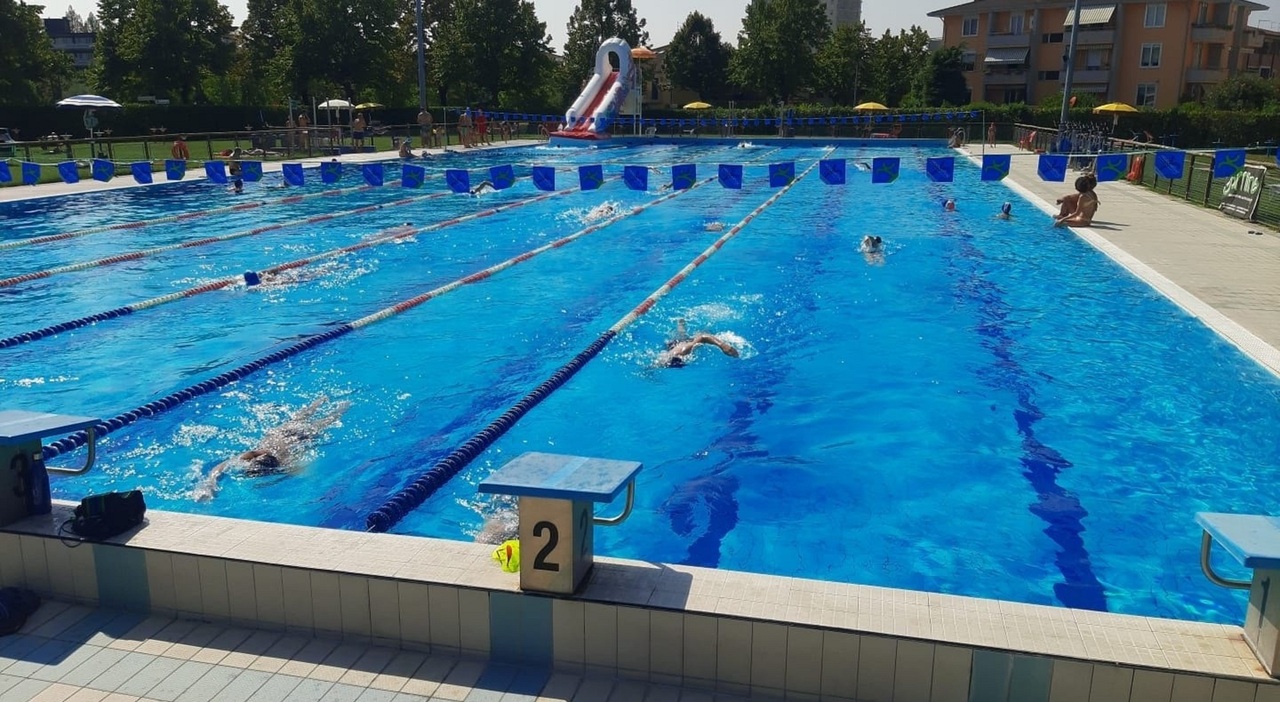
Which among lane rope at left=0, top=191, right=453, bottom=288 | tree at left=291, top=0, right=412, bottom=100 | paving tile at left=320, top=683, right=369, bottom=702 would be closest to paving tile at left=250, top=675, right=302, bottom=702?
paving tile at left=320, top=683, right=369, bottom=702

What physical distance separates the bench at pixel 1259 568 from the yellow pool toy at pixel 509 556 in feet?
7.70

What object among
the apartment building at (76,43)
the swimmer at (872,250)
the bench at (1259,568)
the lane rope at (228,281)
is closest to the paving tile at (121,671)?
the bench at (1259,568)

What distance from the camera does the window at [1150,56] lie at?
4872cm

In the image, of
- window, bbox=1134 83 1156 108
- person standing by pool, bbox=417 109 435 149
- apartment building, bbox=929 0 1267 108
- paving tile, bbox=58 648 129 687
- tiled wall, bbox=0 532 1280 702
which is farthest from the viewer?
window, bbox=1134 83 1156 108

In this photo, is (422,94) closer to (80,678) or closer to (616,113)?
(616,113)

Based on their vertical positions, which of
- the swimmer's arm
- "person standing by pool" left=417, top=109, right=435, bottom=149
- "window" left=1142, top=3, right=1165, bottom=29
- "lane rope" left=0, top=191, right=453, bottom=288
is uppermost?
"window" left=1142, top=3, right=1165, bottom=29

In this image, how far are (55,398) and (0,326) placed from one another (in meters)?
2.70

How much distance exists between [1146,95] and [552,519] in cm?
5584

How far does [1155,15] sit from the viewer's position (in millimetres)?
48344

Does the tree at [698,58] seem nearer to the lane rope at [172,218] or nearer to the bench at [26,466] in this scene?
the lane rope at [172,218]

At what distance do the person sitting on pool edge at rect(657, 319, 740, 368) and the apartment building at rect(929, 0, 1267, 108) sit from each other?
44687 millimetres

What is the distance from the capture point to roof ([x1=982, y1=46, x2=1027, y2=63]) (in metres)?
51.9

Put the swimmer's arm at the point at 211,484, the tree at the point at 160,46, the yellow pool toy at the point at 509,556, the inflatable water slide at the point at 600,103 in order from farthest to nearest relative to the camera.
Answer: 1. the tree at the point at 160,46
2. the inflatable water slide at the point at 600,103
3. the swimmer's arm at the point at 211,484
4. the yellow pool toy at the point at 509,556

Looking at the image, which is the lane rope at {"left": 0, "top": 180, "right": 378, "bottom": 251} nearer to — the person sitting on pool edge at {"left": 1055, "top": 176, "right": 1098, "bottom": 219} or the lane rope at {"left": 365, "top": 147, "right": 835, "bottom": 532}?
the lane rope at {"left": 365, "top": 147, "right": 835, "bottom": 532}
